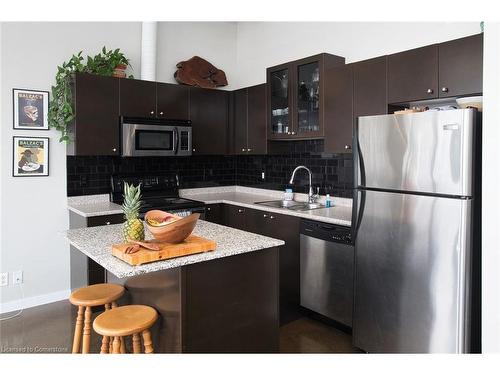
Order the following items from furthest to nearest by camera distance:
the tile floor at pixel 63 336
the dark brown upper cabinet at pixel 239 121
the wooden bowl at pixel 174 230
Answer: the dark brown upper cabinet at pixel 239 121 → the tile floor at pixel 63 336 → the wooden bowl at pixel 174 230

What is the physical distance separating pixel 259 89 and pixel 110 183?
5.93 ft

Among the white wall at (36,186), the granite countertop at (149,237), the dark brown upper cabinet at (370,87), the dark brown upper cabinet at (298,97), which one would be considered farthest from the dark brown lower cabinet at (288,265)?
the white wall at (36,186)

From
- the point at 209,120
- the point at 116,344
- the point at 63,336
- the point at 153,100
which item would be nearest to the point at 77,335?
the point at 116,344

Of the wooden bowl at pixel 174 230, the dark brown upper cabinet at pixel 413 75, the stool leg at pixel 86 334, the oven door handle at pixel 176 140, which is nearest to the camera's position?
the wooden bowl at pixel 174 230

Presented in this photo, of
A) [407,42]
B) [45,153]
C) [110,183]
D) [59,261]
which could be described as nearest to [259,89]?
[407,42]

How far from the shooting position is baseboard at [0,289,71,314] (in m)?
3.70

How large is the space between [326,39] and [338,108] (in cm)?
98

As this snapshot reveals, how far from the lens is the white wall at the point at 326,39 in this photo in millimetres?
3242

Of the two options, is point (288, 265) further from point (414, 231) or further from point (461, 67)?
point (461, 67)

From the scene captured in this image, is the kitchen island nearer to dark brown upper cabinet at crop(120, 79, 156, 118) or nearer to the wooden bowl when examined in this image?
the wooden bowl

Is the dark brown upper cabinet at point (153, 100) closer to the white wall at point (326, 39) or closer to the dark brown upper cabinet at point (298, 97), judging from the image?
the dark brown upper cabinet at point (298, 97)

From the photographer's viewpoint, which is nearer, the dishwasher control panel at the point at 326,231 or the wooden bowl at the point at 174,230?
the wooden bowl at the point at 174,230

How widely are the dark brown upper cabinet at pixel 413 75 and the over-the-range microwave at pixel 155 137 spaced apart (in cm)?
213

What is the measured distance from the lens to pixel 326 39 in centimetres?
403
